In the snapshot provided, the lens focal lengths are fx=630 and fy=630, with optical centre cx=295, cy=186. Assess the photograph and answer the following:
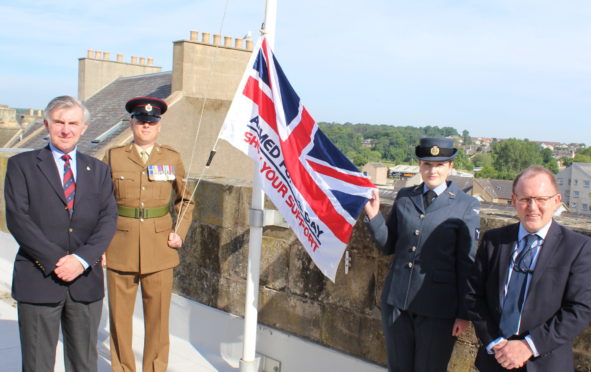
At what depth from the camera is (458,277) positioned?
9.44 ft

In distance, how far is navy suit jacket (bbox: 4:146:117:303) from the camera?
295 cm

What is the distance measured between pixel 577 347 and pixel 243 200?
222 cm

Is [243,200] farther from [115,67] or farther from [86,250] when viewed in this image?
[115,67]

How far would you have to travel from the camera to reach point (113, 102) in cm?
2452

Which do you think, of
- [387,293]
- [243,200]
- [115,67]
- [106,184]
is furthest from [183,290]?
[115,67]

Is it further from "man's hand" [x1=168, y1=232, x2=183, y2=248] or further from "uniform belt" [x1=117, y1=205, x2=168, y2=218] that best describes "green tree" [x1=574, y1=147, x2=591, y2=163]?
"uniform belt" [x1=117, y1=205, x2=168, y2=218]

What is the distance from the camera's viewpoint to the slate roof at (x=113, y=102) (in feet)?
68.4

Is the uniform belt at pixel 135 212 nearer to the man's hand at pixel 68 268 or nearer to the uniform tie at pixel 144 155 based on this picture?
the uniform tie at pixel 144 155

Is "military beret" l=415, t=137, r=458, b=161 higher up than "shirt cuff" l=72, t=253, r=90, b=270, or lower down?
higher up

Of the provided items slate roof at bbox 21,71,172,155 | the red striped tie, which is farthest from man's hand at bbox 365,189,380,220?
slate roof at bbox 21,71,172,155

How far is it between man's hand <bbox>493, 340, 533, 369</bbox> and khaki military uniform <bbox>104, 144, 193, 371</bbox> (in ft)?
6.81

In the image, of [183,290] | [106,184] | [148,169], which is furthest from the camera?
[183,290]

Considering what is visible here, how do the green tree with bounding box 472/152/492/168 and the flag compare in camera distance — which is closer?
the flag

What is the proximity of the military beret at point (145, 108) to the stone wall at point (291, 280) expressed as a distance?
86cm
